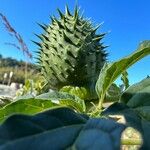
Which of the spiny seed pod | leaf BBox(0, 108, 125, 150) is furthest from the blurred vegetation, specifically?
leaf BBox(0, 108, 125, 150)

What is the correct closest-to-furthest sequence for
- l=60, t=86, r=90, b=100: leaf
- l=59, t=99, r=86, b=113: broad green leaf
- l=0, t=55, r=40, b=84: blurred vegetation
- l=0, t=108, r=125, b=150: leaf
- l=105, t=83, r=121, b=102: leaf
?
l=0, t=108, r=125, b=150: leaf → l=59, t=99, r=86, b=113: broad green leaf → l=105, t=83, r=121, b=102: leaf → l=60, t=86, r=90, b=100: leaf → l=0, t=55, r=40, b=84: blurred vegetation

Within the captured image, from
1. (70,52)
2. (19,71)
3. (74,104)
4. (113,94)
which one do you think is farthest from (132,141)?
(19,71)

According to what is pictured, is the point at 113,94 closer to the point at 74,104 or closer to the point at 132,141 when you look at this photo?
the point at 74,104

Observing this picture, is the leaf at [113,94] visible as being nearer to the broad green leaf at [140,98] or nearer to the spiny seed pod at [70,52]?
the broad green leaf at [140,98]

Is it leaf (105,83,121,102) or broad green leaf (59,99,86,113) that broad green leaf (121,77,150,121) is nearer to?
broad green leaf (59,99,86,113)

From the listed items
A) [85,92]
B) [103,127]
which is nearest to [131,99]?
[103,127]

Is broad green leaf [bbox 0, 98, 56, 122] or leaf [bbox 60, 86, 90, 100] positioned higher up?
leaf [bbox 60, 86, 90, 100]
